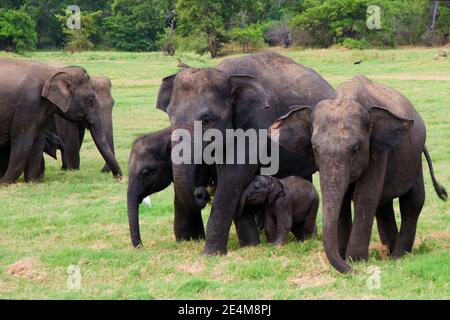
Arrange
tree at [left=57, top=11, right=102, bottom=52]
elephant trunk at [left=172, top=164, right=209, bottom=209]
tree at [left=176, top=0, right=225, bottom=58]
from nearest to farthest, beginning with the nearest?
elephant trunk at [left=172, top=164, right=209, bottom=209] → tree at [left=176, top=0, right=225, bottom=58] → tree at [left=57, top=11, right=102, bottom=52]

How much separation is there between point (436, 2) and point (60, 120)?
3997 cm

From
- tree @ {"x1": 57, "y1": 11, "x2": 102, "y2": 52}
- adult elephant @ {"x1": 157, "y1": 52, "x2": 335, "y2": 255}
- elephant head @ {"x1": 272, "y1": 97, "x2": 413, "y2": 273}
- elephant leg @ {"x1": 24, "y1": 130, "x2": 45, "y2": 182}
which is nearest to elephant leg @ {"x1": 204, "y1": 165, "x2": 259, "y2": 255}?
adult elephant @ {"x1": 157, "y1": 52, "x2": 335, "y2": 255}

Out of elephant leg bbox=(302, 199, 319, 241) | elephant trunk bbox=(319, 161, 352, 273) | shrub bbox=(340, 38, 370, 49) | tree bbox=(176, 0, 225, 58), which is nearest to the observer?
elephant trunk bbox=(319, 161, 352, 273)

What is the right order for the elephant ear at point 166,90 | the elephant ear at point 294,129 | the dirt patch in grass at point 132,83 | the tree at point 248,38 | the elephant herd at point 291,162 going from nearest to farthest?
the elephant herd at point 291,162 → the elephant ear at point 294,129 → the elephant ear at point 166,90 → the dirt patch in grass at point 132,83 → the tree at point 248,38

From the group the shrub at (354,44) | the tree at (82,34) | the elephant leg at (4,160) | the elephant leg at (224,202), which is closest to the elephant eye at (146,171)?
the elephant leg at (224,202)

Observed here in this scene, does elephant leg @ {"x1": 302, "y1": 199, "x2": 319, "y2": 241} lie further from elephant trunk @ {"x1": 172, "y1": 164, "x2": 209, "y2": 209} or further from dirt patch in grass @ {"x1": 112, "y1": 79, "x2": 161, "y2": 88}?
dirt patch in grass @ {"x1": 112, "y1": 79, "x2": 161, "y2": 88}

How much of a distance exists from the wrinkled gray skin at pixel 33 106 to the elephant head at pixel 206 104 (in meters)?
5.04

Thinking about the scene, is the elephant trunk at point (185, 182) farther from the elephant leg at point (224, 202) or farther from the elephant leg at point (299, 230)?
the elephant leg at point (299, 230)

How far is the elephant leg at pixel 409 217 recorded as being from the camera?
7.91m

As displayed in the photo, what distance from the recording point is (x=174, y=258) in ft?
25.5

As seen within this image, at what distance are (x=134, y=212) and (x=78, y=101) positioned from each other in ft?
16.6

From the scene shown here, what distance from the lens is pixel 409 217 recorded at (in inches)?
313

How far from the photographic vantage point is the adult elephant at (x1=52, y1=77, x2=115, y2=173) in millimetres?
14406

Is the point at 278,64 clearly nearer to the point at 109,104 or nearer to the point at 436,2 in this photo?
the point at 109,104
